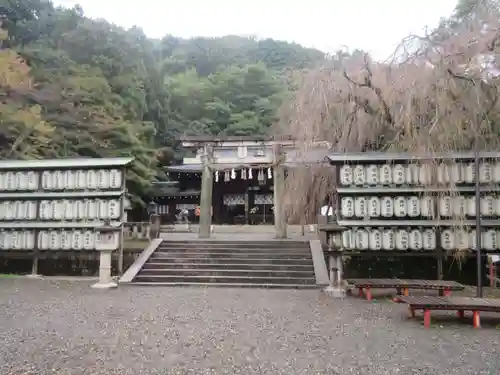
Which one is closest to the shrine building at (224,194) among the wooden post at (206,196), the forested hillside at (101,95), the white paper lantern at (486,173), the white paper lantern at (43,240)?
the forested hillside at (101,95)

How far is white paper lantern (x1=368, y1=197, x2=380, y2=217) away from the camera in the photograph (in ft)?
40.3

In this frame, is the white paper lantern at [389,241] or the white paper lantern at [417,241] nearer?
the white paper lantern at [417,241]

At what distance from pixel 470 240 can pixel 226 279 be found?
6476mm

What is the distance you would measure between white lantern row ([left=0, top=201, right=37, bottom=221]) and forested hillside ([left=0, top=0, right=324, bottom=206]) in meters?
5.07

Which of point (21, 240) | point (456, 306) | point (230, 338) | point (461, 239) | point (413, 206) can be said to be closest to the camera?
point (230, 338)

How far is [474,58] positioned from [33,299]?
11.0m

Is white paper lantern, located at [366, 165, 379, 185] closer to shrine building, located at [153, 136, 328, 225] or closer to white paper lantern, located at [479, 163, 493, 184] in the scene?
white paper lantern, located at [479, 163, 493, 184]

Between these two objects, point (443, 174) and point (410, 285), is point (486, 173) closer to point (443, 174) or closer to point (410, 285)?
point (443, 174)

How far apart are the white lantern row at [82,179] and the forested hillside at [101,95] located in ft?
18.0

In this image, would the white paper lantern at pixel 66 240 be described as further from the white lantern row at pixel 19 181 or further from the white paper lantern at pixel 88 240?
the white lantern row at pixel 19 181

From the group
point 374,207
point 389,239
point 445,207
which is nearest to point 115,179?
point 374,207

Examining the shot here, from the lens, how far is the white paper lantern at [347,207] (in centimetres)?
1238

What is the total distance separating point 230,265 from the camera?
1271 cm

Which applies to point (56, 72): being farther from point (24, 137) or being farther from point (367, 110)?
point (367, 110)
